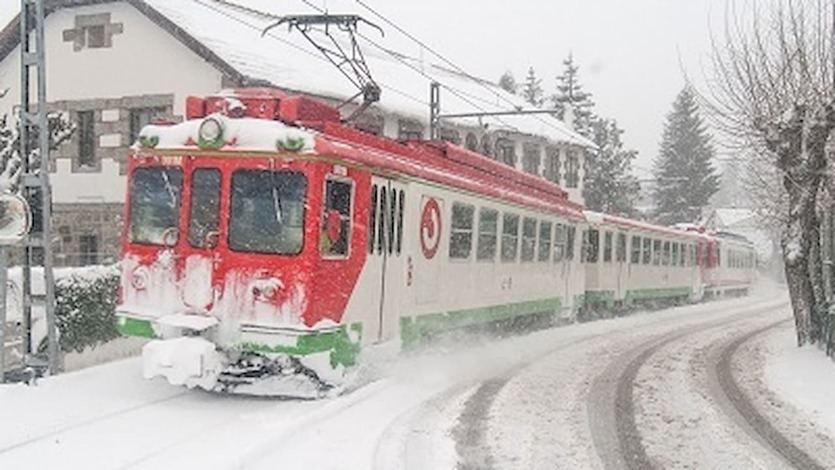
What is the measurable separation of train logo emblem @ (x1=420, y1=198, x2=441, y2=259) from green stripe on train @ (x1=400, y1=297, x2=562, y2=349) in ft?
2.86

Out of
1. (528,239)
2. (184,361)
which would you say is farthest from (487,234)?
(184,361)

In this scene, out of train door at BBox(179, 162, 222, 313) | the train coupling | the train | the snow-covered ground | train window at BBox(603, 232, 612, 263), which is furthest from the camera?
train window at BBox(603, 232, 612, 263)

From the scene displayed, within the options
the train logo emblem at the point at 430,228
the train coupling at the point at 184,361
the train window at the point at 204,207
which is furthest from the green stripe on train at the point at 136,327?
the train logo emblem at the point at 430,228

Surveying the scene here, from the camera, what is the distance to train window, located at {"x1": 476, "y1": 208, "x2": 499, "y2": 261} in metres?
13.5

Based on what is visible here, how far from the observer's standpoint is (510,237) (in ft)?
48.9

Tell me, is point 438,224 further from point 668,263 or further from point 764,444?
point 668,263

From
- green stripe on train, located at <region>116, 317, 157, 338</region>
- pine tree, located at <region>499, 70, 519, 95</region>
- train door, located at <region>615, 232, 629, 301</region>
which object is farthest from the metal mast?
pine tree, located at <region>499, 70, 519, 95</region>

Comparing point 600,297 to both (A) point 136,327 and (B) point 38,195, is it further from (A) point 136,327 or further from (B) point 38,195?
(B) point 38,195

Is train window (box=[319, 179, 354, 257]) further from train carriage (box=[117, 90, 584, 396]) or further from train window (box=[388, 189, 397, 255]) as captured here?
train window (box=[388, 189, 397, 255])

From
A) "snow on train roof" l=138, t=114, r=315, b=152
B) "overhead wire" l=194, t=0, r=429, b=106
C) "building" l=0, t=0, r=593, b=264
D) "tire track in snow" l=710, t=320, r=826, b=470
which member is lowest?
"tire track in snow" l=710, t=320, r=826, b=470

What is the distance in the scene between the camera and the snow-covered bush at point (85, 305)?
10570 millimetres

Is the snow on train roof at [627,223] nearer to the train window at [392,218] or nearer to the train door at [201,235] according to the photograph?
the train window at [392,218]

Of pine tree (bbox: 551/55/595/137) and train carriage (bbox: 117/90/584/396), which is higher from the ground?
pine tree (bbox: 551/55/595/137)

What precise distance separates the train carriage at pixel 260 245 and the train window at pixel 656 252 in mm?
17439
